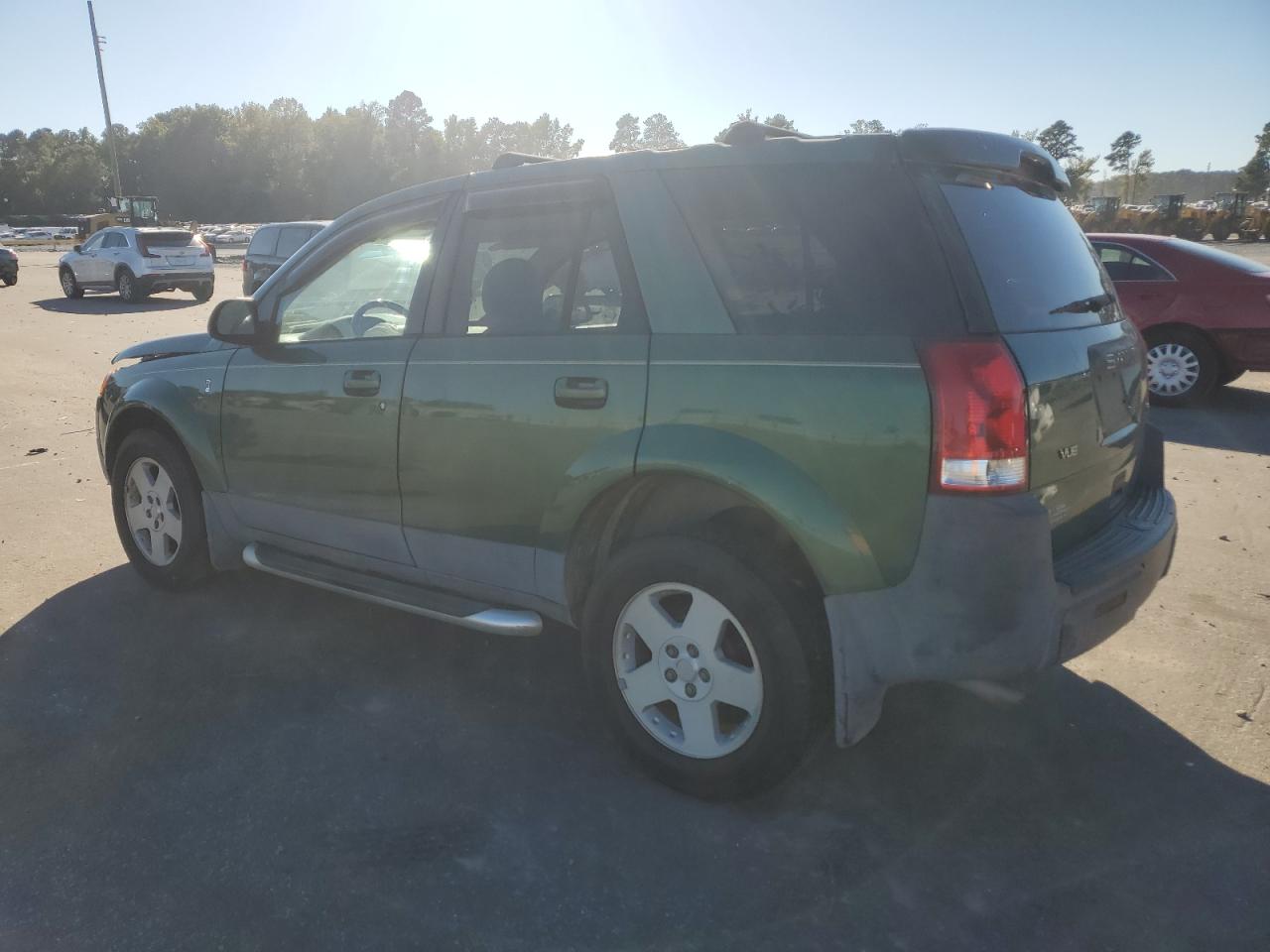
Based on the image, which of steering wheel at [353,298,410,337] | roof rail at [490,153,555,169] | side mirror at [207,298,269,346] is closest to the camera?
roof rail at [490,153,555,169]

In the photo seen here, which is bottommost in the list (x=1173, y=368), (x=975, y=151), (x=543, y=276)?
(x=1173, y=368)

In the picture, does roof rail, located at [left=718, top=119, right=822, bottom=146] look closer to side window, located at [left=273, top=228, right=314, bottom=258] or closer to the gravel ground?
the gravel ground

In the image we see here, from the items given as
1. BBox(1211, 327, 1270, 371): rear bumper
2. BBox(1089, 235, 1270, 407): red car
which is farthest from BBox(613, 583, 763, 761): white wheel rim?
BBox(1211, 327, 1270, 371): rear bumper

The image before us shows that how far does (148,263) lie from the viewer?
72.9 ft

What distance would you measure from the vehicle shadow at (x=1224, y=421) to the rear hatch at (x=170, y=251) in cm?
2043

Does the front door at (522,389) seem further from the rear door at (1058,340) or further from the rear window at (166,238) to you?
the rear window at (166,238)

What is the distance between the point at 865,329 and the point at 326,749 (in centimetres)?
227

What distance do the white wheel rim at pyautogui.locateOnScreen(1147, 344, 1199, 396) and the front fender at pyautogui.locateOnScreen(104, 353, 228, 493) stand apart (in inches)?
326

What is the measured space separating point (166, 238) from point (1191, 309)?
21.2 meters

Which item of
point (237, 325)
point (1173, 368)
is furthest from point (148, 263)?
point (1173, 368)

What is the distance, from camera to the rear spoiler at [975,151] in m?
2.76

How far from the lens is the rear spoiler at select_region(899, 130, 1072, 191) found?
276 cm

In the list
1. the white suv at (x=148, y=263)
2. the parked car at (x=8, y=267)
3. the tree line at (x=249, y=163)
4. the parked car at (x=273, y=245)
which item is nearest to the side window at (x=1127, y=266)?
the parked car at (x=273, y=245)

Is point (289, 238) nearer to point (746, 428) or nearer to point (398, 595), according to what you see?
point (398, 595)
